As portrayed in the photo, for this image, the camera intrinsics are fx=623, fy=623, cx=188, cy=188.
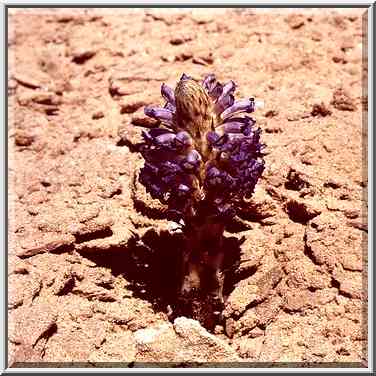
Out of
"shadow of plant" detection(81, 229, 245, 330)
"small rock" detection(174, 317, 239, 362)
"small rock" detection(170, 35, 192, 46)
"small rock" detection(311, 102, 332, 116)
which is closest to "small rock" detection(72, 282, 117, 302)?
"shadow of plant" detection(81, 229, 245, 330)

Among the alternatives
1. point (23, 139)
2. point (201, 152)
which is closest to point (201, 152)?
point (201, 152)

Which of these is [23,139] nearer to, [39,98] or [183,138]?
[39,98]

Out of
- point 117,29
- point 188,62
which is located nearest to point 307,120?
point 188,62

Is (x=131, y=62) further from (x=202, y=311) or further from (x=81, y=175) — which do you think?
(x=202, y=311)

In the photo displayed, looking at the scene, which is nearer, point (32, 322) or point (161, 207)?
point (32, 322)

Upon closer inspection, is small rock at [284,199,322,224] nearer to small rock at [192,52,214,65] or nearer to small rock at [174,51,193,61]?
small rock at [192,52,214,65]

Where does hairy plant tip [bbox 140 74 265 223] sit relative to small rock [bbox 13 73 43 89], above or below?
below

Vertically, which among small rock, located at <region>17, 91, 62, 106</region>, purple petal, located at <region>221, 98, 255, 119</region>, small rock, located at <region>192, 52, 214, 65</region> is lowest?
purple petal, located at <region>221, 98, 255, 119</region>

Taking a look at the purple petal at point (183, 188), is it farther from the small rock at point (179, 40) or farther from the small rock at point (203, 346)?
the small rock at point (179, 40)
